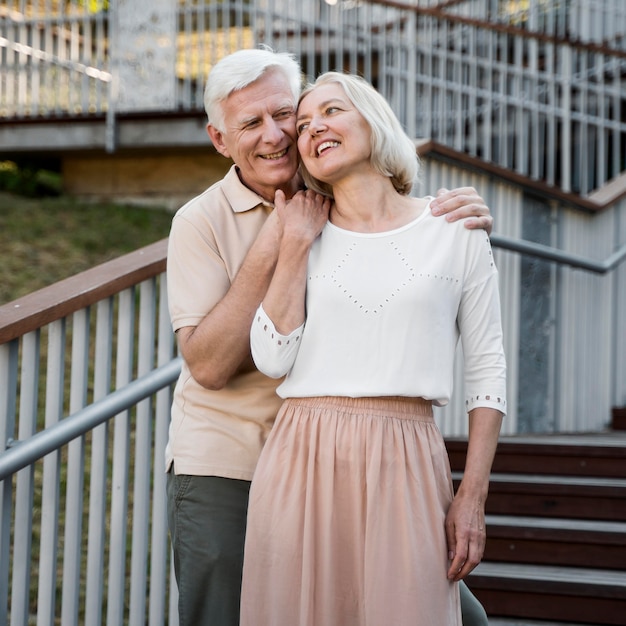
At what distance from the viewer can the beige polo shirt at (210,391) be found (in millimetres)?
2207

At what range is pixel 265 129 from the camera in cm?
231

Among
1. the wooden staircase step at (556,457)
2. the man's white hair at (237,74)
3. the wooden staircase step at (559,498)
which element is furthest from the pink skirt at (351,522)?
the wooden staircase step at (556,457)

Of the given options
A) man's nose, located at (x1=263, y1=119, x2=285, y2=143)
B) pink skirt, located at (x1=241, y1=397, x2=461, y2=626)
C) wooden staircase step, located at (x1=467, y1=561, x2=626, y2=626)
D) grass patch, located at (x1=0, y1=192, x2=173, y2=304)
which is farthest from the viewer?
grass patch, located at (x1=0, y1=192, x2=173, y2=304)

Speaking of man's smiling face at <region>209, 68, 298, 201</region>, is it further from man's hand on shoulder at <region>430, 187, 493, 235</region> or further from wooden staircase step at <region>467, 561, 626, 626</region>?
wooden staircase step at <region>467, 561, 626, 626</region>

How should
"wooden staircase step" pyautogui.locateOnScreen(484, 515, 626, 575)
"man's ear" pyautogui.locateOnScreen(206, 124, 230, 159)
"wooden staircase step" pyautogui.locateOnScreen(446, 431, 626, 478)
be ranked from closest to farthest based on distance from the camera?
"man's ear" pyautogui.locateOnScreen(206, 124, 230, 159) < "wooden staircase step" pyautogui.locateOnScreen(484, 515, 626, 575) < "wooden staircase step" pyautogui.locateOnScreen(446, 431, 626, 478)

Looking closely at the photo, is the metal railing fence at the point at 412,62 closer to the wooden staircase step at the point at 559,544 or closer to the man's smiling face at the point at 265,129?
the wooden staircase step at the point at 559,544

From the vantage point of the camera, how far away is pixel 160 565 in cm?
296

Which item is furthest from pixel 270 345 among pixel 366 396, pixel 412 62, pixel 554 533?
pixel 412 62

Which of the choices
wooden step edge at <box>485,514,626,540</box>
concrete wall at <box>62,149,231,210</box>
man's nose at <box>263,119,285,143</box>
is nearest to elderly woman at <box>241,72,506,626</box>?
man's nose at <box>263,119,285,143</box>

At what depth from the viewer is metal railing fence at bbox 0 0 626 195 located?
7.46m

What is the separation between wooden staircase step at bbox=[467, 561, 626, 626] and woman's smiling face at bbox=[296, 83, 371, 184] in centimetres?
184

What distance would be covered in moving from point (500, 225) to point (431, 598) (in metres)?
3.21

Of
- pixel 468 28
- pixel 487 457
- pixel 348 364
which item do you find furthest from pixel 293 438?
pixel 468 28

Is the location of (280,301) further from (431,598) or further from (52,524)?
(52,524)
